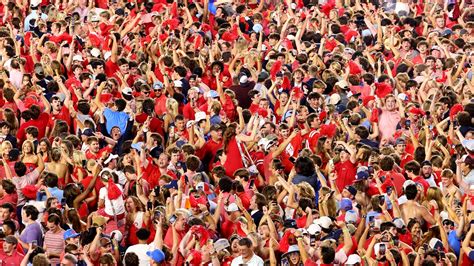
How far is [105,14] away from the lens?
28.8 m

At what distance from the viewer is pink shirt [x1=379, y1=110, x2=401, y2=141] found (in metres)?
23.0

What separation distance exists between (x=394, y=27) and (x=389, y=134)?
6262mm

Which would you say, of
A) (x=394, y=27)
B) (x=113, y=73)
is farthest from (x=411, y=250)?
(x=394, y=27)

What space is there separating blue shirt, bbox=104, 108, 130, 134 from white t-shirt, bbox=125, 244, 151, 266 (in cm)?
484

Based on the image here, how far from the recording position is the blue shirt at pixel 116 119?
2245 centimetres

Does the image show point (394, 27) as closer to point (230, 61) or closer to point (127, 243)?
point (230, 61)

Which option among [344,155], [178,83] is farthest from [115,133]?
[344,155]

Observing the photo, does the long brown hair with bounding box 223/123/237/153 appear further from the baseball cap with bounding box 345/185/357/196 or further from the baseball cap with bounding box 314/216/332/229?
the baseball cap with bounding box 314/216/332/229

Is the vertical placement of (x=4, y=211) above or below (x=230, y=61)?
above

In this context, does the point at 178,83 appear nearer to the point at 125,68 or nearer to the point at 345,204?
the point at 125,68

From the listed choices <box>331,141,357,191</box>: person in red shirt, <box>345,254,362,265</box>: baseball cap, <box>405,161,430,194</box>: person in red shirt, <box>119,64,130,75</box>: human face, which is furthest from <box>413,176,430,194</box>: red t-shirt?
<box>119,64,130,75</box>: human face

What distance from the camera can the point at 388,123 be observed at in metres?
23.1

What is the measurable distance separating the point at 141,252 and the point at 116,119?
16.8ft

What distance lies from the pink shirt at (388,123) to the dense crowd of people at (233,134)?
0.08ft
